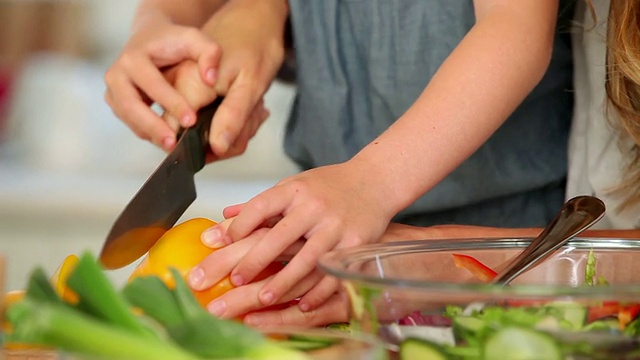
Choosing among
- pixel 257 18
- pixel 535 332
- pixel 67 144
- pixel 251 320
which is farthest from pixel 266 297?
pixel 67 144

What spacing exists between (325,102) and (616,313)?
63 centimetres

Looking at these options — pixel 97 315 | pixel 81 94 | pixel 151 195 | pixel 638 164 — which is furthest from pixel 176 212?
pixel 81 94

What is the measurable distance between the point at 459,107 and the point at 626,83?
0.84 feet

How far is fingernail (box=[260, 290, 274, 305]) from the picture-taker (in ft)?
2.03

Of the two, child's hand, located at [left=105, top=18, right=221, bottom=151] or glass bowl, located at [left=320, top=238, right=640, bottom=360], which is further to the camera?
child's hand, located at [left=105, top=18, right=221, bottom=151]

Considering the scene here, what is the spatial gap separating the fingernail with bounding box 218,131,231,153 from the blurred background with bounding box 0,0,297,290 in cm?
132

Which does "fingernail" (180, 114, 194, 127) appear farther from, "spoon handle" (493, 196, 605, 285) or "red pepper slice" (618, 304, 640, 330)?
"red pepper slice" (618, 304, 640, 330)

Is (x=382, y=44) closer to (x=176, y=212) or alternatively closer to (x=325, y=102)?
(x=325, y=102)

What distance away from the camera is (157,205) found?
26.6 inches

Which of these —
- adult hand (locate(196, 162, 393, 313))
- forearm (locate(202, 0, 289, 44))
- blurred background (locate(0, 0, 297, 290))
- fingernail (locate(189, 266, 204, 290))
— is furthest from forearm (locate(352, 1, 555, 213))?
blurred background (locate(0, 0, 297, 290))

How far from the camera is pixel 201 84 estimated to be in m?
0.84

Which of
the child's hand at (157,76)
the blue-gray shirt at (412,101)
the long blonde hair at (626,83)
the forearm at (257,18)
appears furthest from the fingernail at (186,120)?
the long blonde hair at (626,83)

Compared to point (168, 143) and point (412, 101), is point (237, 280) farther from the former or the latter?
point (412, 101)

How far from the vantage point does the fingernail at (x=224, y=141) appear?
80cm
